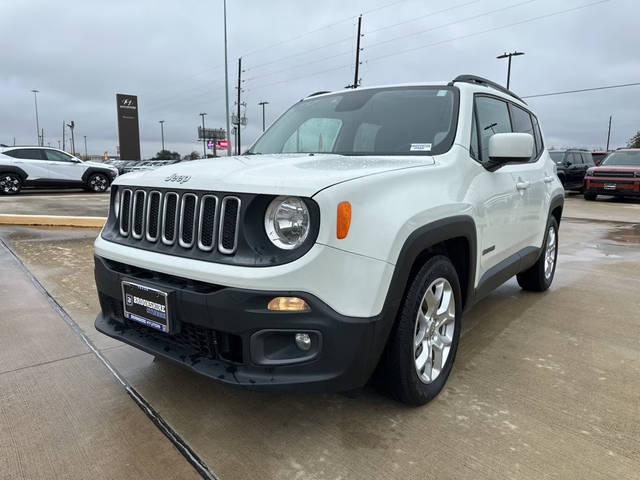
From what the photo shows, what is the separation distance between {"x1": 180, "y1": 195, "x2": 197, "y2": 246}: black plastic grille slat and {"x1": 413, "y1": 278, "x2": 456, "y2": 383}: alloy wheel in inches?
44.6

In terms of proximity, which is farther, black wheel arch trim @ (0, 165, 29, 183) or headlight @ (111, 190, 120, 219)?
black wheel arch trim @ (0, 165, 29, 183)

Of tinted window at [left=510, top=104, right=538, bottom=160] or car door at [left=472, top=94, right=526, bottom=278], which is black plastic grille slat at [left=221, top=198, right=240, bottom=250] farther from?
tinted window at [left=510, top=104, right=538, bottom=160]

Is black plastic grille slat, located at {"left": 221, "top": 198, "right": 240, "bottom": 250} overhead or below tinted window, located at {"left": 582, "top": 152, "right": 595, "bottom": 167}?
below

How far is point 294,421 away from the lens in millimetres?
2365

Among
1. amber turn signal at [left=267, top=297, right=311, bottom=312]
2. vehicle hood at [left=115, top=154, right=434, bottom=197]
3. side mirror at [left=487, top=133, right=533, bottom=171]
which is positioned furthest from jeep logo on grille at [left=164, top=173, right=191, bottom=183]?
side mirror at [left=487, top=133, right=533, bottom=171]

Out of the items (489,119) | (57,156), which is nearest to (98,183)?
(57,156)

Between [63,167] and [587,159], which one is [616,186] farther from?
[63,167]

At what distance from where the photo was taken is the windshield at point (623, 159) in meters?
14.9

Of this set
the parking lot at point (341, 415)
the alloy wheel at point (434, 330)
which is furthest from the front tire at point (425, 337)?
the parking lot at point (341, 415)

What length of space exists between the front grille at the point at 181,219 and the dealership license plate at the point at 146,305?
0.23 m

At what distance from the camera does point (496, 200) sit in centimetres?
307

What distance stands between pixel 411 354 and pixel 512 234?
160 cm

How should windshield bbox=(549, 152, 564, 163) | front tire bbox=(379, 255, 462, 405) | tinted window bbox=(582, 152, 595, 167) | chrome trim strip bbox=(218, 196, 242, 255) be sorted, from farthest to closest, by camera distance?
tinted window bbox=(582, 152, 595, 167) < windshield bbox=(549, 152, 564, 163) < front tire bbox=(379, 255, 462, 405) < chrome trim strip bbox=(218, 196, 242, 255)

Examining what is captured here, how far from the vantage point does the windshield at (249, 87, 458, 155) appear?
114 inches
